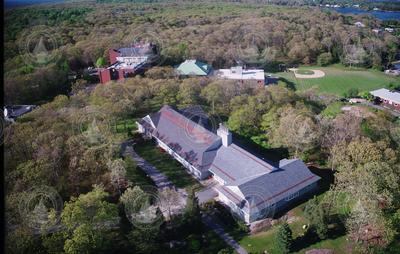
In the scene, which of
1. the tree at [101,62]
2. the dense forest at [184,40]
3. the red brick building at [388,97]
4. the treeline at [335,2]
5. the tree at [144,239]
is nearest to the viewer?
the tree at [144,239]

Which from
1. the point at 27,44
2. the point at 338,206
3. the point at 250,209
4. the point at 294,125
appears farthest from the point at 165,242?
the point at 27,44

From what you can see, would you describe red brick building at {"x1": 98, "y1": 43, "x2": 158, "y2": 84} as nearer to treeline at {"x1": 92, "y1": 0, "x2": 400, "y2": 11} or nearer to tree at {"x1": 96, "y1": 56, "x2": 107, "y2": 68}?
tree at {"x1": 96, "y1": 56, "x2": 107, "y2": 68}

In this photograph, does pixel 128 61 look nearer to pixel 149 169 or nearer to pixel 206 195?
pixel 149 169

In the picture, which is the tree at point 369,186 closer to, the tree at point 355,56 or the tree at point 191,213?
the tree at point 191,213

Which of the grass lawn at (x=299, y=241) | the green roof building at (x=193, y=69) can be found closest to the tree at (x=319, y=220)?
the grass lawn at (x=299, y=241)

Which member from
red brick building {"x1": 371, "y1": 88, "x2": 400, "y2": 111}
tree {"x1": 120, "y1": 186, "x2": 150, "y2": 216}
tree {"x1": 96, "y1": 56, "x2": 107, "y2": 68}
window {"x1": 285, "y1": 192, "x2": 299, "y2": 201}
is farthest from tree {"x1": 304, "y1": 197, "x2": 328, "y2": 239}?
tree {"x1": 96, "y1": 56, "x2": 107, "y2": 68}

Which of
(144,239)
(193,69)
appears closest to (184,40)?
(193,69)

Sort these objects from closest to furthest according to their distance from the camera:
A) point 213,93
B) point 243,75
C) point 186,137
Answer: point 186,137
point 213,93
point 243,75
